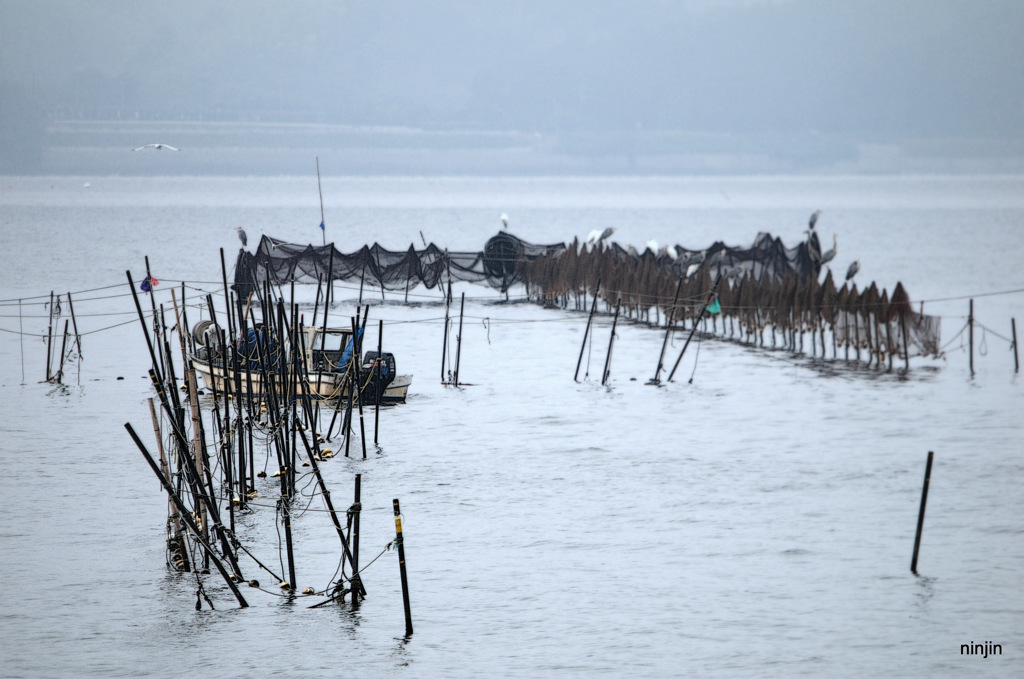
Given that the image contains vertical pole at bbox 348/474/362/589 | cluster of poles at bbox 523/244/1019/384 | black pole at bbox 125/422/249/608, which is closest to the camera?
vertical pole at bbox 348/474/362/589

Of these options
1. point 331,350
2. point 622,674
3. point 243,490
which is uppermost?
point 331,350

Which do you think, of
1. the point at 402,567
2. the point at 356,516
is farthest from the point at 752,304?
the point at 402,567

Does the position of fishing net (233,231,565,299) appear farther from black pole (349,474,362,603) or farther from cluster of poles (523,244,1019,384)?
black pole (349,474,362,603)

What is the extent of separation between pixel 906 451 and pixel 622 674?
40.5 ft

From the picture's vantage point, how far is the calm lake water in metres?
13.6

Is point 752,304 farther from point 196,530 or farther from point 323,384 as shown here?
point 196,530

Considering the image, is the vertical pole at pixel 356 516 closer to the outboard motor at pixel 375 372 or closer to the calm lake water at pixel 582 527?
the calm lake water at pixel 582 527

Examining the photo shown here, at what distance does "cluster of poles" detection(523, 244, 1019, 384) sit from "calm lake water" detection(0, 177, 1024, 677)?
0.97m

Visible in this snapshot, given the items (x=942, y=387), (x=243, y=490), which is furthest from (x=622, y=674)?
(x=942, y=387)

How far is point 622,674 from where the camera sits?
43.1ft

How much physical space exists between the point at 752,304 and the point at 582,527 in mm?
18738

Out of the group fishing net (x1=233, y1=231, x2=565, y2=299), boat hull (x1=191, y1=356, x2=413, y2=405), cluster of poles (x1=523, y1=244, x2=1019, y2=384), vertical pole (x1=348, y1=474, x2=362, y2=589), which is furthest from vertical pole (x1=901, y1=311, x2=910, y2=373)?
vertical pole (x1=348, y1=474, x2=362, y2=589)

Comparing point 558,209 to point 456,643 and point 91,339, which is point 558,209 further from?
point 456,643

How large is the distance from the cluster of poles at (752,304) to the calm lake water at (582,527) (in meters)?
0.97
